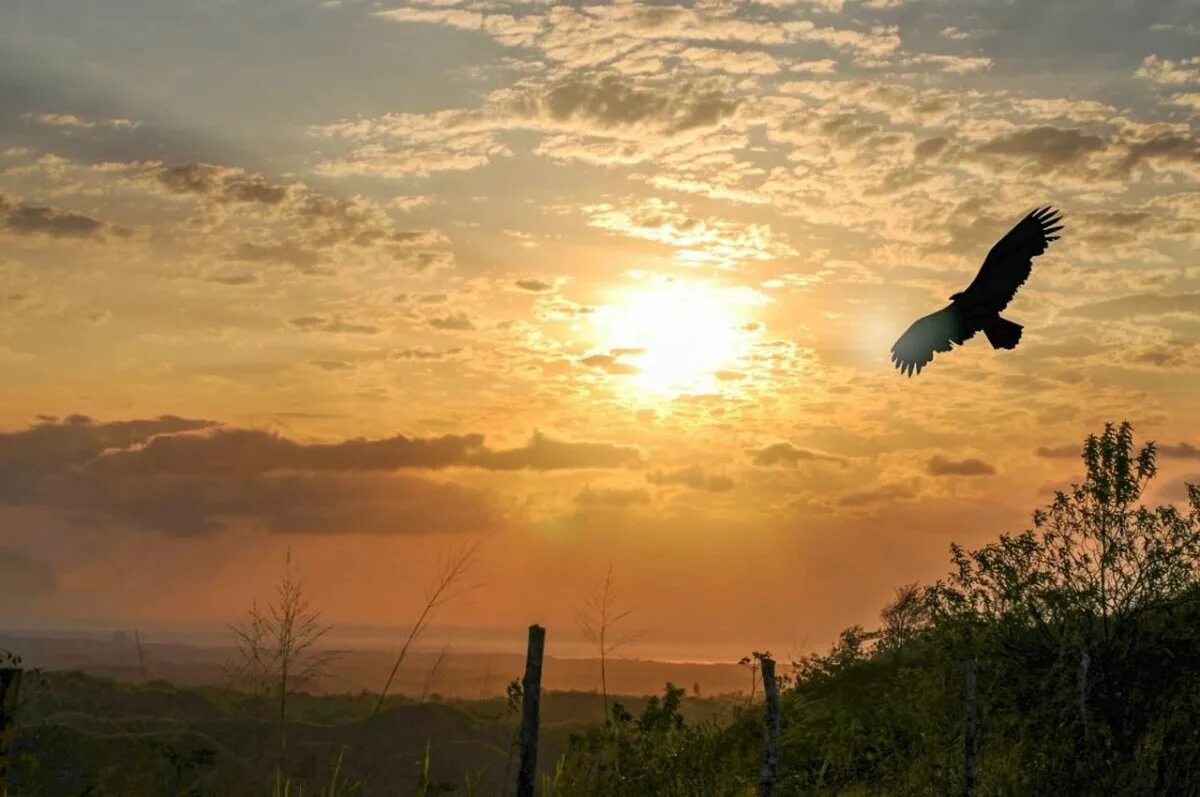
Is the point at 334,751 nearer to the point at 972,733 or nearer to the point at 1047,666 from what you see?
the point at 1047,666

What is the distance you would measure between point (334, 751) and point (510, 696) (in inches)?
727

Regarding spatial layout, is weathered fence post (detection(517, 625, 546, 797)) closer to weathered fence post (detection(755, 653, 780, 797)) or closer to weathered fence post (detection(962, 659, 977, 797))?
weathered fence post (detection(755, 653, 780, 797))

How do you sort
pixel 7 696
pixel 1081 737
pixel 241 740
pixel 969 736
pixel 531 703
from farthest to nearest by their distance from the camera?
pixel 241 740, pixel 1081 737, pixel 969 736, pixel 531 703, pixel 7 696

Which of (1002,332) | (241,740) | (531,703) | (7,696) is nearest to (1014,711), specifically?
(1002,332)

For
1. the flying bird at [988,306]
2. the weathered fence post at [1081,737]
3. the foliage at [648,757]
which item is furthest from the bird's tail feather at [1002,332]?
the foliage at [648,757]

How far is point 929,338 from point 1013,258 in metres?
1.41

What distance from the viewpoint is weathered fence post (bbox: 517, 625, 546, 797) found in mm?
10898

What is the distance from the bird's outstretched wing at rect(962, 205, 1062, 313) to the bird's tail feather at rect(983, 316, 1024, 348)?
214 millimetres

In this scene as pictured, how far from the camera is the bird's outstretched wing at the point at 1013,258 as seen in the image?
1553cm

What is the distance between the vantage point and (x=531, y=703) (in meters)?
11.2

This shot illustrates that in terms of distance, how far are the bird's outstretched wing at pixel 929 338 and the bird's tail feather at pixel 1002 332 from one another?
241 millimetres

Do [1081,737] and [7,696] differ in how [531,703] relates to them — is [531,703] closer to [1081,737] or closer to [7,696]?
[7,696]

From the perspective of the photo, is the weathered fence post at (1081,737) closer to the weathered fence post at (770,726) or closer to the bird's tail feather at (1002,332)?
the bird's tail feather at (1002,332)

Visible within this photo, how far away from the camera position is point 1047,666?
17547 millimetres
